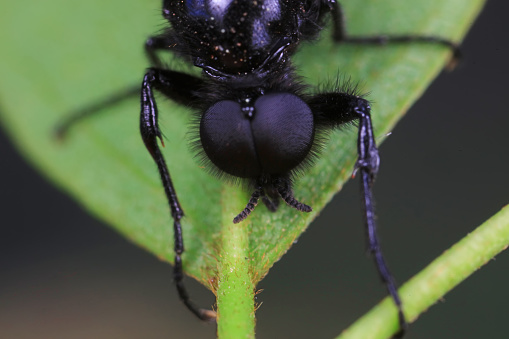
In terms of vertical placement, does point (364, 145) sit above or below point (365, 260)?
above

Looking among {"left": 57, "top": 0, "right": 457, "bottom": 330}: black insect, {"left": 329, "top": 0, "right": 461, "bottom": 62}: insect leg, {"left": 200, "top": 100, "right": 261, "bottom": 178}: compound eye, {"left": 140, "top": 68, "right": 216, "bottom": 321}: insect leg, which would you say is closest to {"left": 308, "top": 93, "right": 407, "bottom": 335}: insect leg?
{"left": 57, "top": 0, "right": 457, "bottom": 330}: black insect

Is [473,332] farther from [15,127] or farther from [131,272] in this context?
[15,127]

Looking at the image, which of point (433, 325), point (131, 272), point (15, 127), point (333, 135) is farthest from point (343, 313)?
point (15, 127)

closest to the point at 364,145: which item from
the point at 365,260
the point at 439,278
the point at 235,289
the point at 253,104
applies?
the point at 253,104

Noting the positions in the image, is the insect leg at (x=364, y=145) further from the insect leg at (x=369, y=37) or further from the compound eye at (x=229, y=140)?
the insect leg at (x=369, y=37)

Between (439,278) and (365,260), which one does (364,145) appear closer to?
(439,278)

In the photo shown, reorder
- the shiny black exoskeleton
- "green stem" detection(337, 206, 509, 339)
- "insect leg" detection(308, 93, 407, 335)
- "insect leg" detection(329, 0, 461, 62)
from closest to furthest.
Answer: "green stem" detection(337, 206, 509, 339), "insect leg" detection(308, 93, 407, 335), the shiny black exoskeleton, "insect leg" detection(329, 0, 461, 62)

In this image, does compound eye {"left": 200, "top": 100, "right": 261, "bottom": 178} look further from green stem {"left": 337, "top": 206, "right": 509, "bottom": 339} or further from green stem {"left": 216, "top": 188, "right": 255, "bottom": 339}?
green stem {"left": 337, "top": 206, "right": 509, "bottom": 339}
